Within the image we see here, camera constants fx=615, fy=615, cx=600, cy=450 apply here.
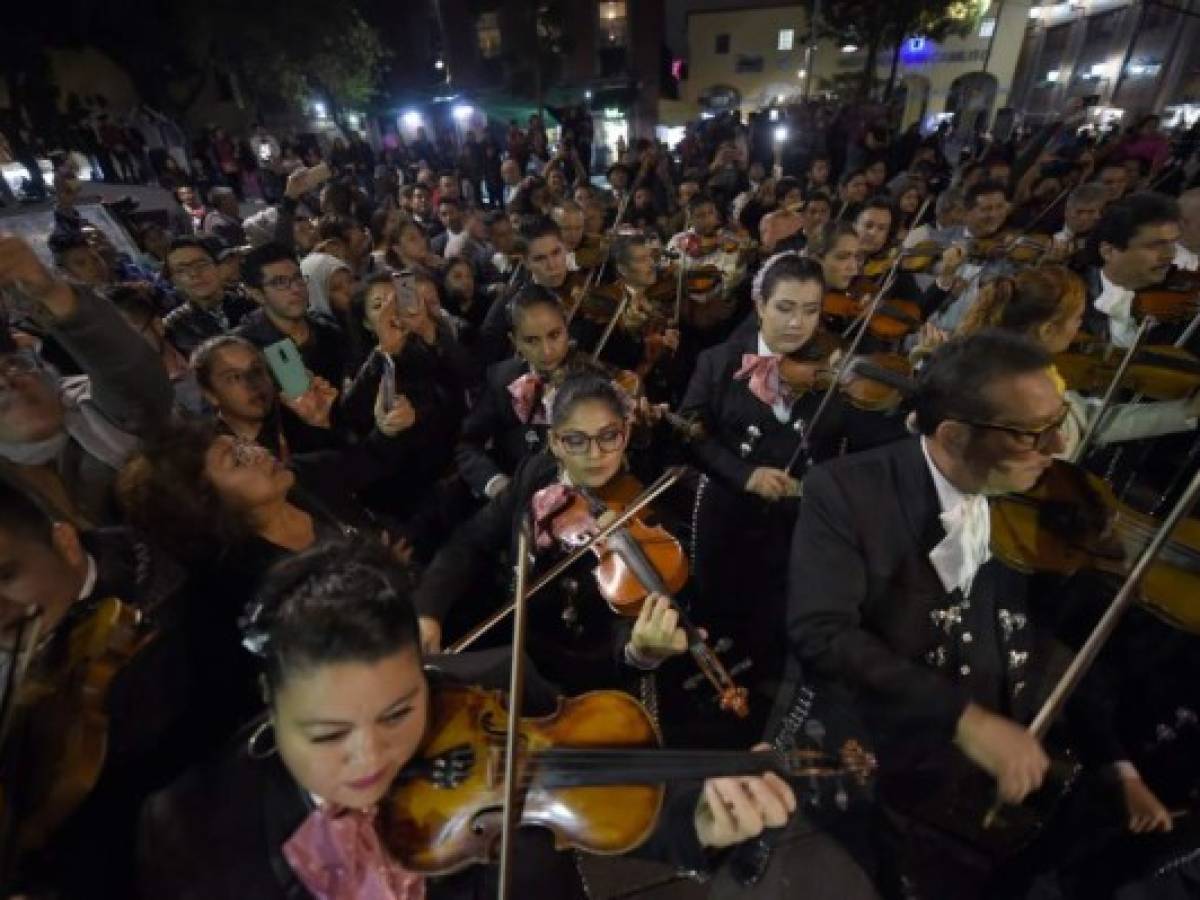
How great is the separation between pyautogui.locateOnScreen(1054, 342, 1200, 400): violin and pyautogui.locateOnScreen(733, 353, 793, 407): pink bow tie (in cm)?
175

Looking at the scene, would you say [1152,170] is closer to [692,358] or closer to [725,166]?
[725,166]

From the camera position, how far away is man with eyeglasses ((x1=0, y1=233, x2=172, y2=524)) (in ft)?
7.31

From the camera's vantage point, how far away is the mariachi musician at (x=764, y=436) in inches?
129

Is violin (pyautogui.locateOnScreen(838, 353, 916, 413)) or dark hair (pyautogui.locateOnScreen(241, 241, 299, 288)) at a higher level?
dark hair (pyautogui.locateOnScreen(241, 241, 299, 288))

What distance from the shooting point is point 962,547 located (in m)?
1.97

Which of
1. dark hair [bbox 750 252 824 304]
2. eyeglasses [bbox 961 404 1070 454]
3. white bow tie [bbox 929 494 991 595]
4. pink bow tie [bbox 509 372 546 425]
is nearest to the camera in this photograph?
eyeglasses [bbox 961 404 1070 454]

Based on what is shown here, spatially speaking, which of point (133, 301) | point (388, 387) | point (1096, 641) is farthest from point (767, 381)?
point (133, 301)

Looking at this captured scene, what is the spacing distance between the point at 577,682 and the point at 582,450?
38.4 inches

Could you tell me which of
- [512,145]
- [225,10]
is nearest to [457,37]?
[225,10]

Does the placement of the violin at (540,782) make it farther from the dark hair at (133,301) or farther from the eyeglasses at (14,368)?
the dark hair at (133,301)

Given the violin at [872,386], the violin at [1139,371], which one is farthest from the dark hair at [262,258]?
the violin at [1139,371]

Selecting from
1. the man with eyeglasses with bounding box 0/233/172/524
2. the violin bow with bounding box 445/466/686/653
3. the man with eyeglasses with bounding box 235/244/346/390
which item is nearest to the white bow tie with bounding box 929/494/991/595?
the violin bow with bounding box 445/466/686/653

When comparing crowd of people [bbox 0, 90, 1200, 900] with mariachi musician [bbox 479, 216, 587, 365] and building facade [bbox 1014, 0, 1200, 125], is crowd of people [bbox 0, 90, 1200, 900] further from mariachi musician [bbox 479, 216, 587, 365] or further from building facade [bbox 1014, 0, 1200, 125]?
building facade [bbox 1014, 0, 1200, 125]

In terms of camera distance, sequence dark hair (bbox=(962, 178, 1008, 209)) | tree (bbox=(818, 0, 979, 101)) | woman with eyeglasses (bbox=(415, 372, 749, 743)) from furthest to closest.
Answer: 1. tree (bbox=(818, 0, 979, 101))
2. dark hair (bbox=(962, 178, 1008, 209))
3. woman with eyeglasses (bbox=(415, 372, 749, 743))
